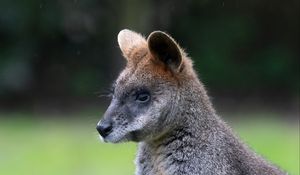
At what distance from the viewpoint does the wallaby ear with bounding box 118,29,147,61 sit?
8.21 m

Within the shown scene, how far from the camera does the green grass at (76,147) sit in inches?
560

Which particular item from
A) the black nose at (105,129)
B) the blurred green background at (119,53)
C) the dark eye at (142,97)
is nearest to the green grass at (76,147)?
the blurred green background at (119,53)

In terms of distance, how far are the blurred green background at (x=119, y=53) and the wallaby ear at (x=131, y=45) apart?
12583 mm

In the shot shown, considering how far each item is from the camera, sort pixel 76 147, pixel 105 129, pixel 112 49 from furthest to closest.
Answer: pixel 112 49, pixel 76 147, pixel 105 129

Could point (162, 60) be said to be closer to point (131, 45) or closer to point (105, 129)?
point (131, 45)

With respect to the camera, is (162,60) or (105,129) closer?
(105,129)

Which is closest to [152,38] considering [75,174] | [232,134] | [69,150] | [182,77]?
[182,77]

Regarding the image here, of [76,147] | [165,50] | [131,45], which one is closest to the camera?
[165,50]

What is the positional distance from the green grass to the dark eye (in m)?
5.08

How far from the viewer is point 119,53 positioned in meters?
22.3

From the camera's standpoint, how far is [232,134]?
26.6ft

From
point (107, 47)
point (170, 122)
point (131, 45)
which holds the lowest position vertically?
point (107, 47)

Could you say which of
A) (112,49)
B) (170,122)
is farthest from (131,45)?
(112,49)

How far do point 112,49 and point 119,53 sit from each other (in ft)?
2.57
